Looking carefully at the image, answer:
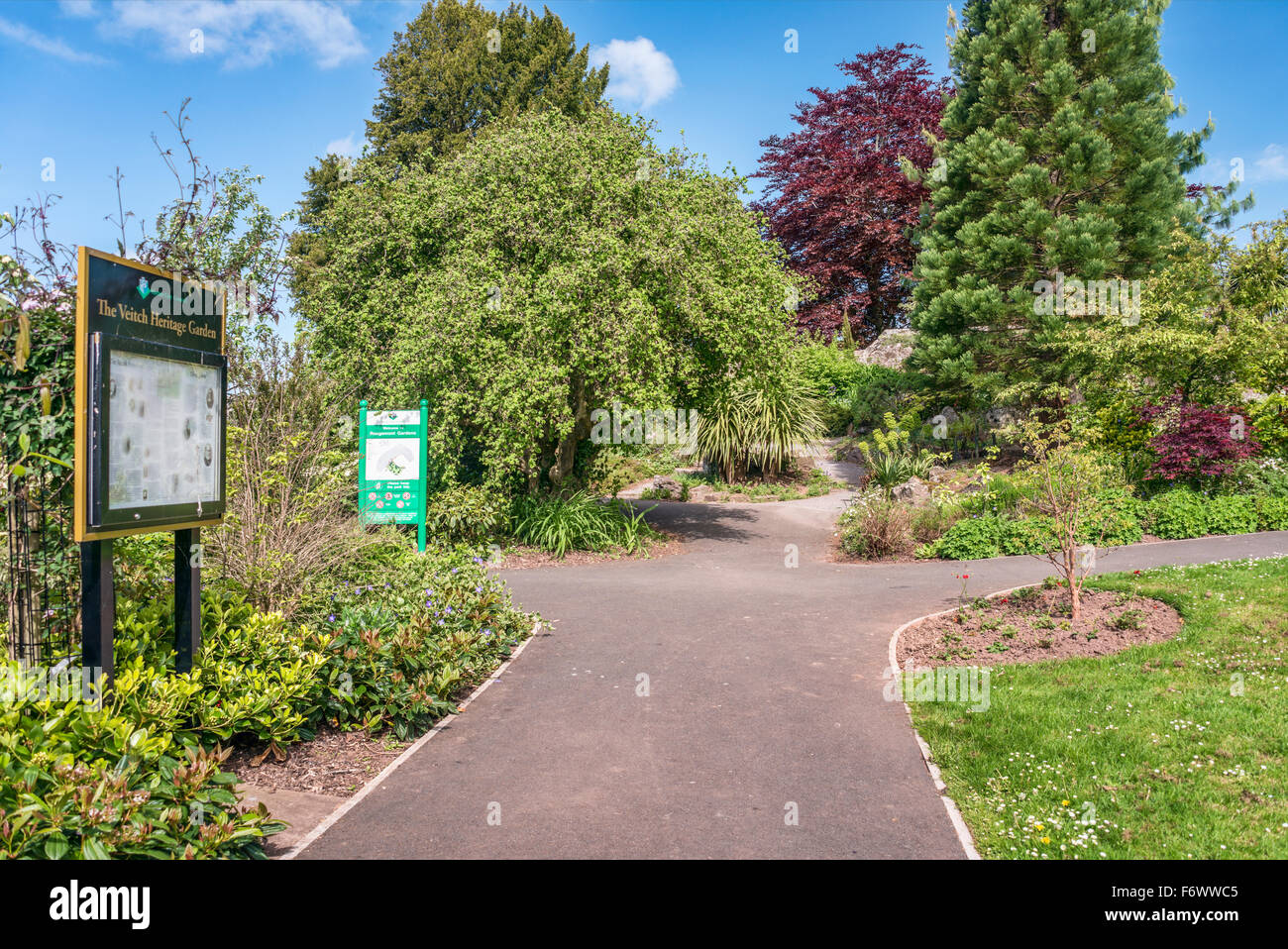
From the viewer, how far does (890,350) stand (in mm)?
29797

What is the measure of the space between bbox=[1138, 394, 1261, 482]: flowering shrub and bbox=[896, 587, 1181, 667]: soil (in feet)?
24.1

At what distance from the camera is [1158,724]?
227 inches

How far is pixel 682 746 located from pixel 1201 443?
13.1 meters

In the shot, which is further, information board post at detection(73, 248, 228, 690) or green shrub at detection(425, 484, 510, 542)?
green shrub at detection(425, 484, 510, 542)

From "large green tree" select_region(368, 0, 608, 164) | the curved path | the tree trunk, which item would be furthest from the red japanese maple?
the curved path

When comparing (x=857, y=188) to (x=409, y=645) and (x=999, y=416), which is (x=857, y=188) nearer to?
(x=999, y=416)

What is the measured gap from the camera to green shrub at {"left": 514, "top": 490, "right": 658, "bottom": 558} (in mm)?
14211

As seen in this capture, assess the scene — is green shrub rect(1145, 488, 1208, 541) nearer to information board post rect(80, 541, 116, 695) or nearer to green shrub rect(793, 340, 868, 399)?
green shrub rect(793, 340, 868, 399)

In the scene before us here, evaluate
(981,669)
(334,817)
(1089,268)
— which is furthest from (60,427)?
(1089,268)

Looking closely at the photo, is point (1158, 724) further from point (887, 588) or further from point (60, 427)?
point (60, 427)

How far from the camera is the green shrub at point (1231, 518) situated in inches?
550

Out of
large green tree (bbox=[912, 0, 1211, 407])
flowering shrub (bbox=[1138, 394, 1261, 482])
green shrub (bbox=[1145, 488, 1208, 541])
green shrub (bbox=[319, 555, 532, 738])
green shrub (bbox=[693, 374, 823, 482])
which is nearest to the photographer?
green shrub (bbox=[319, 555, 532, 738])

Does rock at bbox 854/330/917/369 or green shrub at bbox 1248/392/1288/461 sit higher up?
rock at bbox 854/330/917/369

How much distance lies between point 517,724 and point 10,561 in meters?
3.39
